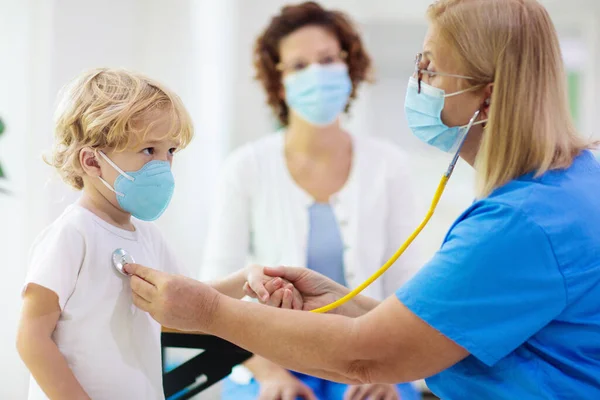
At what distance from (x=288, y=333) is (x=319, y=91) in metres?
1.03

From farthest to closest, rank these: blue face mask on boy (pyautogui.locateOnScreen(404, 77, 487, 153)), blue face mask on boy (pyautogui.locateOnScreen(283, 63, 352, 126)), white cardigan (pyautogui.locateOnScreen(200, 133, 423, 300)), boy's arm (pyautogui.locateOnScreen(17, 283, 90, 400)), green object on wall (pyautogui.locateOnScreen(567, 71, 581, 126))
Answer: green object on wall (pyautogui.locateOnScreen(567, 71, 581, 126))
blue face mask on boy (pyautogui.locateOnScreen(283, 63, 352, 126))
white cardigan (pyautogui.locateOnScreen(200, 133, 423, 300))
blue face mask on boy (pyautogui.locateOnScreen(404, 77, 487, 153))
boy's arm (pyautogui.locateOnScreen(17, 283, 90, 400))

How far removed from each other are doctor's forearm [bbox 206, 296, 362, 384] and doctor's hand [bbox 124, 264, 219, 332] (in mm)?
21

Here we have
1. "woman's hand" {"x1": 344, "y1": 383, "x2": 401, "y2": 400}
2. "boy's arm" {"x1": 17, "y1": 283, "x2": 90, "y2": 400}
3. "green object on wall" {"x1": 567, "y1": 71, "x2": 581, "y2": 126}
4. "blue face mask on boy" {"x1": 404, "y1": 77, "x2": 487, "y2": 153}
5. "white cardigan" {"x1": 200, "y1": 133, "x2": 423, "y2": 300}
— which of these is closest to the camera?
"boy's arm" {"x1": 17, "y1": 283, "x2": 90, "y2": 400}

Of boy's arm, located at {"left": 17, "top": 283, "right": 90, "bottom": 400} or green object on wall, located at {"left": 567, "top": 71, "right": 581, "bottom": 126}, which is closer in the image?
boy's arm, located at {"left": 17, "top": 283, "right": 90, "bottom": 400}

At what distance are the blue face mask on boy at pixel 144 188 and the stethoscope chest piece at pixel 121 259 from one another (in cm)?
7

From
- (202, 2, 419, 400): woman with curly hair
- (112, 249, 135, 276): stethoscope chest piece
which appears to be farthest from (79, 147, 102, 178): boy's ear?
(202, 2, 419, 400): woman with curly hair

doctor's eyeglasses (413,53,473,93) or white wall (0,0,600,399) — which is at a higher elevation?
doctor's eyeglasses (413,53,473,93)

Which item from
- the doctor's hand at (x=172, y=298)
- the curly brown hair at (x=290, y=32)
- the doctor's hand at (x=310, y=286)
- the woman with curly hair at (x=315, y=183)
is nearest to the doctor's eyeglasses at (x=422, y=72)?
the doctor's hand at (x=310, y=286)

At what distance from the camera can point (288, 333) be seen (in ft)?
3.40

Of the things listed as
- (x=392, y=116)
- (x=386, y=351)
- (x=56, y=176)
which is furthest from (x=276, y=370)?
(x=392, y=116)

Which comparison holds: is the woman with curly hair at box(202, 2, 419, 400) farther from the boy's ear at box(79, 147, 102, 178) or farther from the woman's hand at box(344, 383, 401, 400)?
the boy's ear at box(79, 147, 102, 178)

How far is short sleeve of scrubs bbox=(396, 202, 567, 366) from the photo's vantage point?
3.20 feet

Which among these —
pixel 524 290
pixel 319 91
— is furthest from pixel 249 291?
pixel 319 91

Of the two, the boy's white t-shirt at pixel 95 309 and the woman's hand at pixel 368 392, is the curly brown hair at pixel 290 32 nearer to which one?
the woman's hand at pixel 368 392
